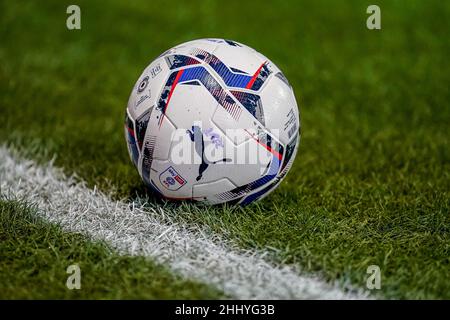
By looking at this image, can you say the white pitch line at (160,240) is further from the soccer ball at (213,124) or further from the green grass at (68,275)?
the soccer ball at (213,124)

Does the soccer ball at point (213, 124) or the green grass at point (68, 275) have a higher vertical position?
the soccer ball at point (213, 124)

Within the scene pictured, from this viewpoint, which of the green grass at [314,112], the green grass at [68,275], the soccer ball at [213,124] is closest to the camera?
the green grass at [68,275]

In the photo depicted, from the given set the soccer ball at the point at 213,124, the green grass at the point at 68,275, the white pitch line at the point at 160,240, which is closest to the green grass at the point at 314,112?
the white pitch line at the point at 160,240

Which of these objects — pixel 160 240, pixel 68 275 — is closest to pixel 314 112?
pixel 160 240

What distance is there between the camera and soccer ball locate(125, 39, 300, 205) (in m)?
4.33

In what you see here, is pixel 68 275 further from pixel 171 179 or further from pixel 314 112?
pixel 314 112

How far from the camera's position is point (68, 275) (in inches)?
157

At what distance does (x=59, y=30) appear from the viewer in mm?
9500

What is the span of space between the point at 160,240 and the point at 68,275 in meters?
0.65

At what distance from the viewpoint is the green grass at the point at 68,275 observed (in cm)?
382

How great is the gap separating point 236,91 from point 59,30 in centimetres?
577

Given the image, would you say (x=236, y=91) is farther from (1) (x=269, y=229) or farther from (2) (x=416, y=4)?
(2) (x=416, y=4)

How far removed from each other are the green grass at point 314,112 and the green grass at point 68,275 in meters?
0.64

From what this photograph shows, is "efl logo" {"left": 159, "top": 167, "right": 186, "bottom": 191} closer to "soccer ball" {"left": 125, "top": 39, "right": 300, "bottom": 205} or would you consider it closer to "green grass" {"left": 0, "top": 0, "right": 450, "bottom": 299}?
"soccer ball" {"left": 125, "top": 39, "right": 300, "bottom": 205}
